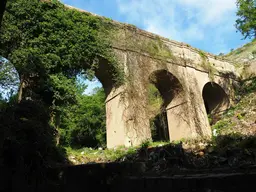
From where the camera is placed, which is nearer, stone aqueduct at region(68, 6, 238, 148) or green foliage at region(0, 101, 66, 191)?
green foliage at region(0, 101, 66, 191)

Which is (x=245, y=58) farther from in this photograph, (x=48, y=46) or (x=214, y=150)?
(x=48, y=46)

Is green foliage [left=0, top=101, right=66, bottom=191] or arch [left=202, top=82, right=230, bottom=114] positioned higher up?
arch [left=202, top=82, right=230, bottom=114]

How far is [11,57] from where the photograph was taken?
29.4ft

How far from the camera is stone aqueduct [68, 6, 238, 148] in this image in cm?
1105

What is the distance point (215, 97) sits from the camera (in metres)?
17.1

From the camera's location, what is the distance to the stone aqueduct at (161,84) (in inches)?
435

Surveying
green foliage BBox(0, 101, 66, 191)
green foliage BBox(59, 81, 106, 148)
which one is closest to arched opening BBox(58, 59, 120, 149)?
green foliage BBox(59, 81, 106, 148)

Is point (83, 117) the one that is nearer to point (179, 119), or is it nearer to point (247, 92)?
point (179, 119)

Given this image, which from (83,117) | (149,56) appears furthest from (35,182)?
(83,117)

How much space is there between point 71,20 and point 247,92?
13.0 m

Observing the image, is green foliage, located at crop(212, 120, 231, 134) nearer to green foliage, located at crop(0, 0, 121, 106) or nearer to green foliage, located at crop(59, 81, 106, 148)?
green foliage, located at crop(0, 0, 121, 106)

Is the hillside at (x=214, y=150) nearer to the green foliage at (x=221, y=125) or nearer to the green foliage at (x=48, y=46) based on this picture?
the green foliage at (x=221, y=125)

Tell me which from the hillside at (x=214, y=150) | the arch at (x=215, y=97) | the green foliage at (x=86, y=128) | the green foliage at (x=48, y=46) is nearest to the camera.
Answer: the hillside at (x=214, y=150)

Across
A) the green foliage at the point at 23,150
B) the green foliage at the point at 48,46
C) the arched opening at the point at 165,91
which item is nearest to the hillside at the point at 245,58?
the arched opening at the point at 165,91
